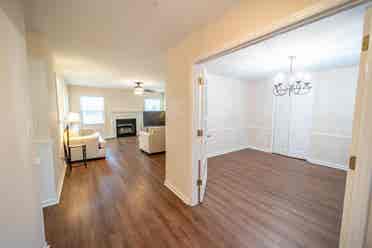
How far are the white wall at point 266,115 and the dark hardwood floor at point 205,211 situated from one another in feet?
2.36

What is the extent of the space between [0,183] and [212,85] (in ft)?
14.5

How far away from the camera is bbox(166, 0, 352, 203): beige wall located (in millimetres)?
1162

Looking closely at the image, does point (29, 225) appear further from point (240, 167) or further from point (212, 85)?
point (212, 85)

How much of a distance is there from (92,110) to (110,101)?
90cm

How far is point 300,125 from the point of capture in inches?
178

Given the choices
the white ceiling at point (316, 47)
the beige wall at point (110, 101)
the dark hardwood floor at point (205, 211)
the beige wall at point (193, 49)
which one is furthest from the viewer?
the beige wall at point (110, 101)

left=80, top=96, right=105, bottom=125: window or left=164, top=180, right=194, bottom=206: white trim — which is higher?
left=80, top=96, right=105, bottom=125: window

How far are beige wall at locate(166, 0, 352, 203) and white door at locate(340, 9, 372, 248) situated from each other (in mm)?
412

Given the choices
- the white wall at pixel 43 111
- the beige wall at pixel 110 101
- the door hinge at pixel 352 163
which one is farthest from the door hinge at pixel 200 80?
the beige wall at pixel 110 101

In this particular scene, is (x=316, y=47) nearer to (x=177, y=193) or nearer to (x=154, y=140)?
(x=177, y=193)

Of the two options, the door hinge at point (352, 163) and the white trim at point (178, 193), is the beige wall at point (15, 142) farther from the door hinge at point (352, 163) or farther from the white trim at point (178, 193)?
the door hinge at point (352, 163)

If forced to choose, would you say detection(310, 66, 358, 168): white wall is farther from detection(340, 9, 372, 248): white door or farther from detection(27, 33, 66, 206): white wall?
detection(27, 33, 66, 206): white wall

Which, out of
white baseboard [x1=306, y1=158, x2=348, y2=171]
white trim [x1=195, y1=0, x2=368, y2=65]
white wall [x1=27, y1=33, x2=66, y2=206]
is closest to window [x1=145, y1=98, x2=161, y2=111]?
white wall [x1=27, y1=33, x2=66, y2=206]

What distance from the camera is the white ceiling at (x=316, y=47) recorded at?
1.85 m
